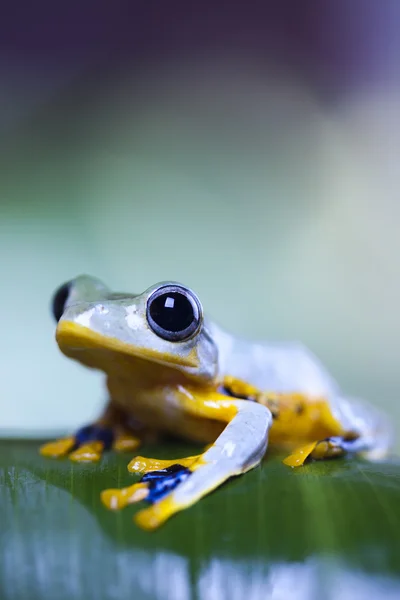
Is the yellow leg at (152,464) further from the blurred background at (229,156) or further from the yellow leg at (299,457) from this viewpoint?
the blurred background at (229,156)

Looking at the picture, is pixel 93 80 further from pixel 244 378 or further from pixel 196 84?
pixel 244 378

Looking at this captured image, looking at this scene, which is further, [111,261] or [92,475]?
[111,261]

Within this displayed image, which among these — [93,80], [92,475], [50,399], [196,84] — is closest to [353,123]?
[196,84]

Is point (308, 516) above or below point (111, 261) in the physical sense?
below

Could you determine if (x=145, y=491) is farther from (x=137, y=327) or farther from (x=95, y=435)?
(x=95, y=435)

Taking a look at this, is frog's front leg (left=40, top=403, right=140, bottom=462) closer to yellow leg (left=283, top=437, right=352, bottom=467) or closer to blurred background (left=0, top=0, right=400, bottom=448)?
yellow leg (left=283, top=437, right=352, bottom=467)

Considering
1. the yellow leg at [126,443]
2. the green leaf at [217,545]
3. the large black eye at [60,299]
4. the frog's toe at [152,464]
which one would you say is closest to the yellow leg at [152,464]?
the frog's toe at [152,464]

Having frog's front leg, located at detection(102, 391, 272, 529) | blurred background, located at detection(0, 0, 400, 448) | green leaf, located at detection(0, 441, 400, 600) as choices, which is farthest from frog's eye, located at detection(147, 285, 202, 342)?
blurred background, located at detection(0, 0, 400, 448)
